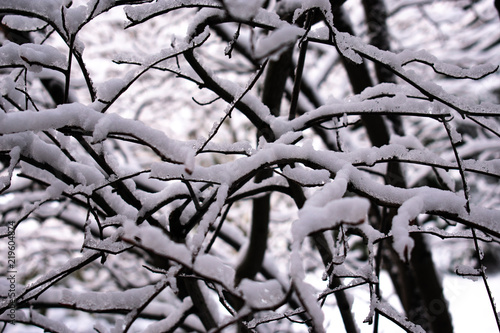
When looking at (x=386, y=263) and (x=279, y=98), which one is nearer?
(x=279, y=98)

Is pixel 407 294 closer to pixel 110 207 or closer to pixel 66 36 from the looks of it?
pixel 110 207

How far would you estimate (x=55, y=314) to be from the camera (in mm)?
5012

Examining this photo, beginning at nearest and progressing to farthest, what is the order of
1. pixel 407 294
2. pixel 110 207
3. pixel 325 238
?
pixel 110 207 → pixel 325 238 → pixel 407 294

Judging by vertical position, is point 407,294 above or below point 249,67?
below

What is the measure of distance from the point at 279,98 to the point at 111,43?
13.7 ft

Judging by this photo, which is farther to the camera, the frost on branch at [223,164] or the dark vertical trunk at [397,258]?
the dark vertical trunk at [397,258]

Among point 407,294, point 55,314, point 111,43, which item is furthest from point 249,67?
point 55,314

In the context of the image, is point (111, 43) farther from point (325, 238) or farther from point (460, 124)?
point (460, 124)

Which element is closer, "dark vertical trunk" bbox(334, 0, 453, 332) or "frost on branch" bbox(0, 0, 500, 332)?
"frost on branch" bbox(0, 0, 500, 332)

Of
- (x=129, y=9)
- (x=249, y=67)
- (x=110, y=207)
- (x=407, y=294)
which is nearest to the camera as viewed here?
(x=129, y=9)

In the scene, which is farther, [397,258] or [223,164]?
[397,258]

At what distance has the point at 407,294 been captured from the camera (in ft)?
8.68

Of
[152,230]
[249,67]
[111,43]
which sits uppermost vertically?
[111,43]

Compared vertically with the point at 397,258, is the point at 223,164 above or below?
below
